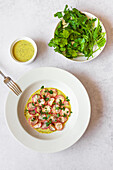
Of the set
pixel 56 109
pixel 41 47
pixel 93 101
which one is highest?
pixel 41 47

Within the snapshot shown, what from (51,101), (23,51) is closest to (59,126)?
(51,101)

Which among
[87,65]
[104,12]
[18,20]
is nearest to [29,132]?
[87,65]

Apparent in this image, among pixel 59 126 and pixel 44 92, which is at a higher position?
pixel 44 92

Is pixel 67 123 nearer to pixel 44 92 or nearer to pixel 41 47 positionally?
pixel 44 92

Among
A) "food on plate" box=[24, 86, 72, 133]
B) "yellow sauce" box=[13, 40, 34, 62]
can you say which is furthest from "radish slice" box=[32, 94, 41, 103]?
"yellow sauce" box=[13, 40, 34, 62]

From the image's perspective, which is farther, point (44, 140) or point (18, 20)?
point (18, 20)

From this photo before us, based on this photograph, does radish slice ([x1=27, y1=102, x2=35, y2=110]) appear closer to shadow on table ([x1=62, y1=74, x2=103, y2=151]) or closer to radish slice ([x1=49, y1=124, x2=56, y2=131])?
radish slice ([x1=49, y1=124, x2=56, y2=131])

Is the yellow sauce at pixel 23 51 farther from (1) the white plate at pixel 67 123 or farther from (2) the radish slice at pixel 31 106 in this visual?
(2) the radish slice at pixel 31 106

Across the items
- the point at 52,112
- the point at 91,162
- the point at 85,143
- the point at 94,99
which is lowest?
the point at 91,162

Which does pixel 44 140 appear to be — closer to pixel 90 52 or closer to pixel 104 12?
pixel 90 52
